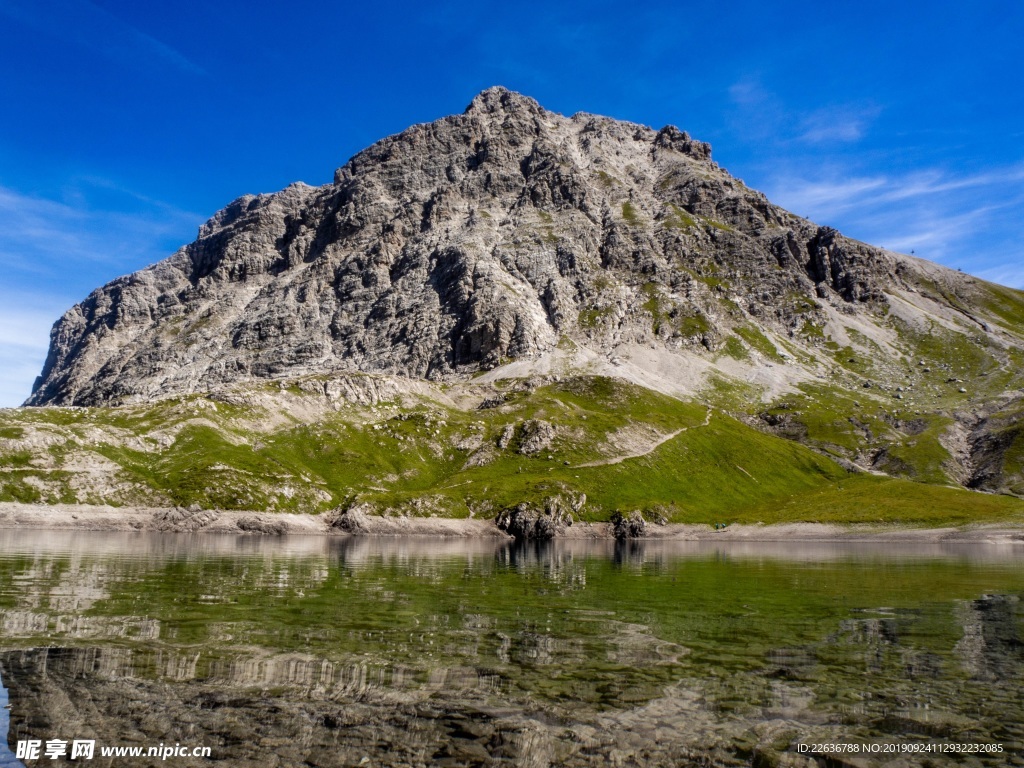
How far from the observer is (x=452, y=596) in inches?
1796

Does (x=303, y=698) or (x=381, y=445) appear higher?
(x=381, y=445)

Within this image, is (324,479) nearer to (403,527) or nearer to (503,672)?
(403,527)

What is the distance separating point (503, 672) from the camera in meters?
23.2

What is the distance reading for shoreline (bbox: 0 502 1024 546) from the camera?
129500 millimetres

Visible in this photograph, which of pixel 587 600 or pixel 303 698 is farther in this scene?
pixel 587 600

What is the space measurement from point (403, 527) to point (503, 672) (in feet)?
436

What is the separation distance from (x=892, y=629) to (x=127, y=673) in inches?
1391

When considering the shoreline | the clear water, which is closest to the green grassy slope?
the shoreline

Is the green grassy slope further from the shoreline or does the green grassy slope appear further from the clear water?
the clear water

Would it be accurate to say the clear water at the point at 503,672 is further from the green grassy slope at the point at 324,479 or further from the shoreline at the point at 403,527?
the green grassy slope at the point at 324,479

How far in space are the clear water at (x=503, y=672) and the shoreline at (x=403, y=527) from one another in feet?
316

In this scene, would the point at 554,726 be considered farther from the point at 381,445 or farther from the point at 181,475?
the point at 381,445

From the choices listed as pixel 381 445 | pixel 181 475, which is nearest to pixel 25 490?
pixel 181 475

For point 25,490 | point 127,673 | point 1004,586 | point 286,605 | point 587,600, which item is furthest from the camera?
point 25,490
